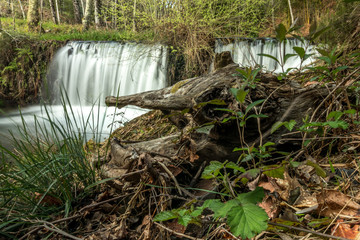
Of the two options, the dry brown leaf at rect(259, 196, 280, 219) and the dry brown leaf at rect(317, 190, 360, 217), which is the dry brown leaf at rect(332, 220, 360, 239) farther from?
the dry brown leaf at rect(259, 196, 280, 219)

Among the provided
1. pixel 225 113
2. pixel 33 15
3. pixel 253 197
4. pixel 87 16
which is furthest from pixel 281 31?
pixel 33 15

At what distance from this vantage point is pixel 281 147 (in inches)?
62.8

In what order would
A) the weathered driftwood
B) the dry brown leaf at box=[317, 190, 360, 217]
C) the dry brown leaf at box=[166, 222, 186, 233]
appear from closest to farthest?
the dry brown leaf at box=[317, 190, 360, 217]
the dry brown leaf at box=[166, 222, 186, 233]
the weathered driftwood

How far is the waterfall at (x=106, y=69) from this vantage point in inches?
256

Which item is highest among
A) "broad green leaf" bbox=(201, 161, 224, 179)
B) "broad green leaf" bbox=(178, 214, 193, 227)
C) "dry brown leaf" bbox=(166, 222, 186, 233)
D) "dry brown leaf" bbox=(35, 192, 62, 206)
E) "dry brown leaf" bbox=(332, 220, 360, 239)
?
"broad green leaf" bbox=(201, 161, 224, 179)

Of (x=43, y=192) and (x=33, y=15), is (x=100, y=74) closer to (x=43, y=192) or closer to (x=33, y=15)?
(x=43, y=192)

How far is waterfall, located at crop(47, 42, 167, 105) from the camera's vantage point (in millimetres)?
6492

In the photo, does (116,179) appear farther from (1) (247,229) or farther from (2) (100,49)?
(2) (100,49)

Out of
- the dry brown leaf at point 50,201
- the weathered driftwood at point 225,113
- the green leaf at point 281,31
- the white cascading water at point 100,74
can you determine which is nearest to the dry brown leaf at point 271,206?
the weathered driftwood at point 225,113

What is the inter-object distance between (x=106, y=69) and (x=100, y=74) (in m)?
0.26

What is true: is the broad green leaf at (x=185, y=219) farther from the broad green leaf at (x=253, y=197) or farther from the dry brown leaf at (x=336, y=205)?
the dry brown leaf at (x=336, y=205)

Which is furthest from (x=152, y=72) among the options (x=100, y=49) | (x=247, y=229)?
(x=247, y=229)

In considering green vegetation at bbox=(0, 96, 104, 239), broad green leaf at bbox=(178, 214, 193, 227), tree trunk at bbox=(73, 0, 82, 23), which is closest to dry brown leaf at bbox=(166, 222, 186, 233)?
broad green leaf at bbox=(178, 214, 193, 227)

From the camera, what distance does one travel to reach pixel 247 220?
2.31 ft
